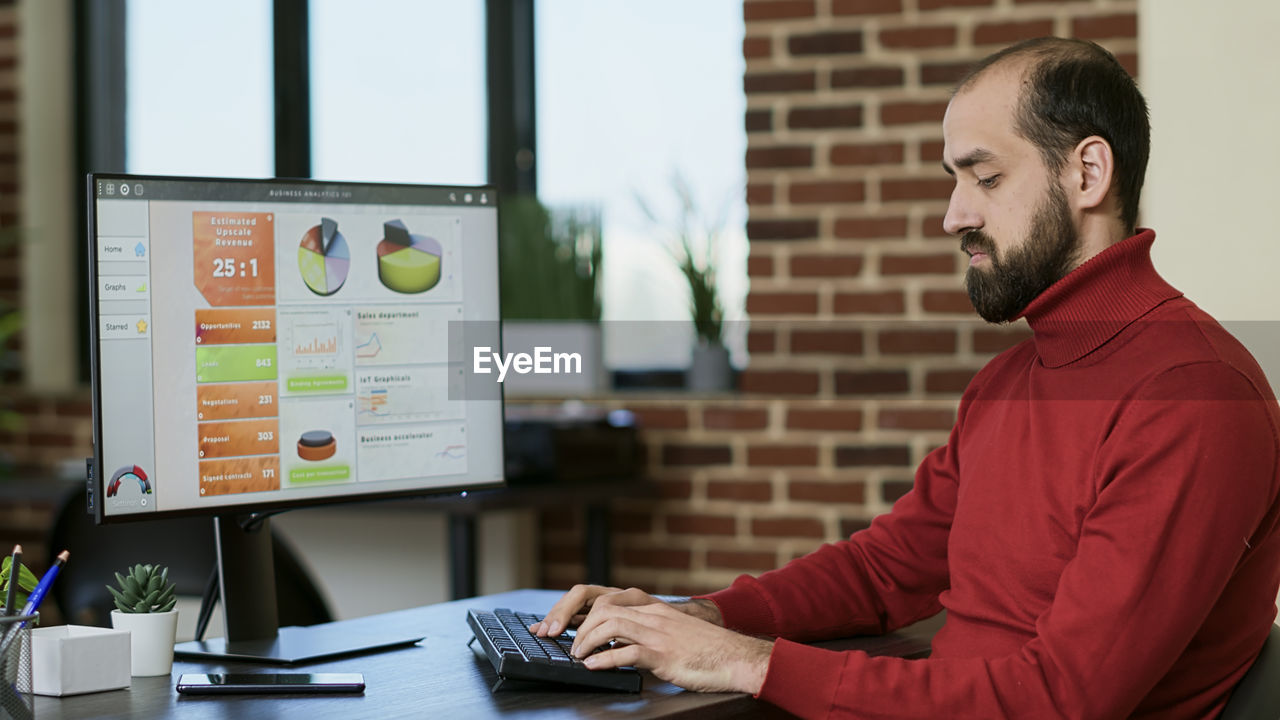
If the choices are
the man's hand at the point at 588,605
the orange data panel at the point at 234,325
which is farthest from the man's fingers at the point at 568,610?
the orange data panel at the point at 234,325

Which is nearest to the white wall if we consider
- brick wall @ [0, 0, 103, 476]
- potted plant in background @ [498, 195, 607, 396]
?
potted plant in background @ [498, 195, 607, 396]

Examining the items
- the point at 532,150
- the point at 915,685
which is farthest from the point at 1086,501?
the point at 532,150

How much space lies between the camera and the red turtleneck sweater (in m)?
1.22

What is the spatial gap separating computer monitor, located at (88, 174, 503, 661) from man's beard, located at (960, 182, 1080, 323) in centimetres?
58

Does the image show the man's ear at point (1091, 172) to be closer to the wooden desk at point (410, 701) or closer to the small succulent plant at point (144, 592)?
the wooden desk at point (410, 701)

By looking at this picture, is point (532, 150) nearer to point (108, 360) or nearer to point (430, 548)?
point (430, 548)

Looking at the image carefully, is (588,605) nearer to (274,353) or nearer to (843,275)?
(274,353)

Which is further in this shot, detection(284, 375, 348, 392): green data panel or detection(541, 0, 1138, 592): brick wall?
detection(541, 0, 1138, 592): brick wall

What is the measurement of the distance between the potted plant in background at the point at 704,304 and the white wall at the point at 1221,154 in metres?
1.52

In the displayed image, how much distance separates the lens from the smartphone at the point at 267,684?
1.35 metres

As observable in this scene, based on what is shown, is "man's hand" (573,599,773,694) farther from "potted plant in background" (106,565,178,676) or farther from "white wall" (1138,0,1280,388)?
"white wall" (1138,0,1280,388)

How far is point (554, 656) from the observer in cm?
138

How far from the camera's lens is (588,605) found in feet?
5.07

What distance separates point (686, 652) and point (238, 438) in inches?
22.0
